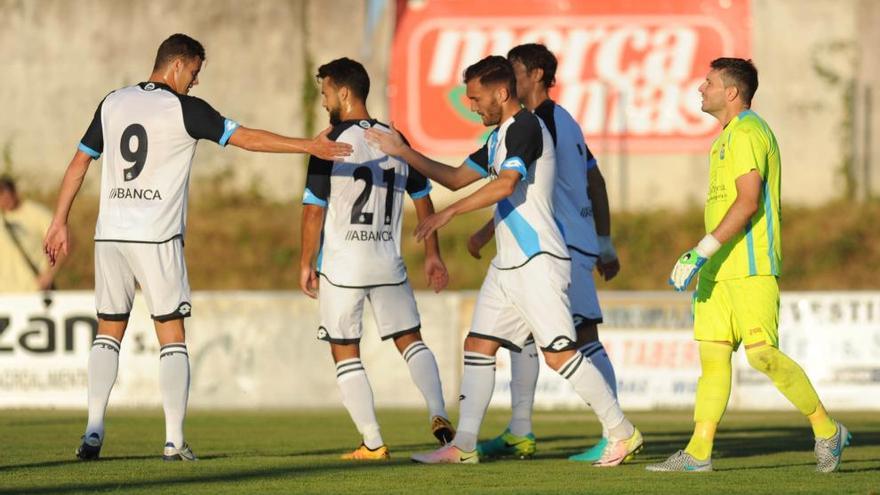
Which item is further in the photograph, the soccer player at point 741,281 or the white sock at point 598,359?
the white sock at point 598,359

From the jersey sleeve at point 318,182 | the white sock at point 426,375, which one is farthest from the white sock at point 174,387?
the white sock at point 426,375

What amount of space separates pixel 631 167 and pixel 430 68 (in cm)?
354

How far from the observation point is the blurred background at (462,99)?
24.6m

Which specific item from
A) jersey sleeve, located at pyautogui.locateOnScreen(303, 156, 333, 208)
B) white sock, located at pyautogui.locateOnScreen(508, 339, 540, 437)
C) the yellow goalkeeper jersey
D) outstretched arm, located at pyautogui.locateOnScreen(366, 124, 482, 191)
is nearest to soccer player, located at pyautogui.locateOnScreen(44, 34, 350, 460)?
jersey sleeve, located at pyautogui.locateOnScreen(303, 156, 333, 208)

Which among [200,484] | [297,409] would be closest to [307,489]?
[200,484]

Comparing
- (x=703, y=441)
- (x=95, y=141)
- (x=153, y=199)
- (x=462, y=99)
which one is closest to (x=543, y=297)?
(x=703, y=441)

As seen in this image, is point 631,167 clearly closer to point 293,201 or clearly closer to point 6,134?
point 293,201

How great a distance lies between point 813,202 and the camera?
82.5 feet

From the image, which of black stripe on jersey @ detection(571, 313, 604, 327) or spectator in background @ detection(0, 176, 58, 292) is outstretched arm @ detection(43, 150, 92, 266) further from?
spectator in background @ detection(0, 176, 58, 292)

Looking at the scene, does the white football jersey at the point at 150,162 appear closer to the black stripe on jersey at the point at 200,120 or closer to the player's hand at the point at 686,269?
the black stripe on jersey at the point at 200,120

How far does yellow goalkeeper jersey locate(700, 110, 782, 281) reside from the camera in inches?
317

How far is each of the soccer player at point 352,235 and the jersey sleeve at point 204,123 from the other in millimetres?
554

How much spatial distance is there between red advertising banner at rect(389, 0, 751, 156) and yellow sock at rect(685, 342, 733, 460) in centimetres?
1708

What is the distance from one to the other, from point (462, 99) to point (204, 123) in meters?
16.7
